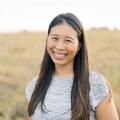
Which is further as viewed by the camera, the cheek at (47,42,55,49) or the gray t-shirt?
the cheek at (47,42,55,49)

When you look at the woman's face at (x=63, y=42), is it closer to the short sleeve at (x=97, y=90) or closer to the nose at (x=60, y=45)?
the nose at (x=60, y=45)

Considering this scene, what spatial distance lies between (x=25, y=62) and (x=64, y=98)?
58.6 ft

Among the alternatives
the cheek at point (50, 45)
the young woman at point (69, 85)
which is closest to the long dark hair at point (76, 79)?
the young woman at point (69, 85)

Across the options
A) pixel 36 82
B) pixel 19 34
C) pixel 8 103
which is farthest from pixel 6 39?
pixel 36 82

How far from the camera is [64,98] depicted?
3613 millimetres

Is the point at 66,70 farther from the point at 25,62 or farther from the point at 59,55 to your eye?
the point at 25,62

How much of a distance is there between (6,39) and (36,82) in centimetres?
3006

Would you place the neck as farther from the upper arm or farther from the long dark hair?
the upper arm

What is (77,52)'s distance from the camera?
3.74 metres

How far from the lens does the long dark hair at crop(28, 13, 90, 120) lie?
11.7 ft

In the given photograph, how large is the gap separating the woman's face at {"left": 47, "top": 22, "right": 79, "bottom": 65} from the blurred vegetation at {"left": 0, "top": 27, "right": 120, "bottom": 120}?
0.68ft

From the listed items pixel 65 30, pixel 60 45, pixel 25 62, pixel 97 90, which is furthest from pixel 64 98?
pixel 25 62

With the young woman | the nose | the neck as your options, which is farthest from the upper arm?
the nose

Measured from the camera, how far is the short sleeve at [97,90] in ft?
11.7
